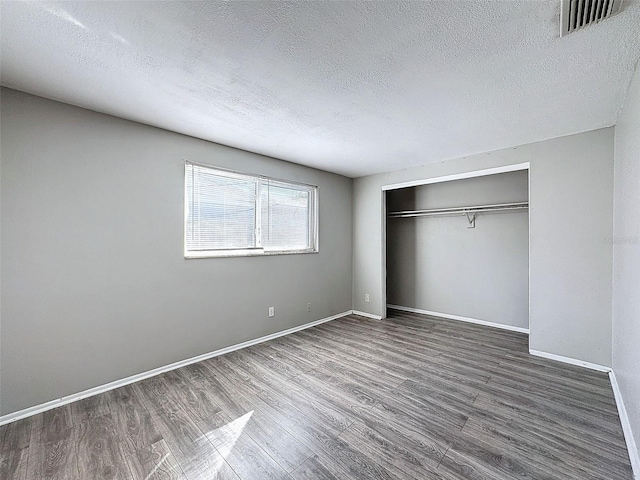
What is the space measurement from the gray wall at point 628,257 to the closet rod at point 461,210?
1313 mm

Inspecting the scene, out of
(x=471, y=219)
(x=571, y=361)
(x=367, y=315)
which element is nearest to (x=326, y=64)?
(x=471, y=219)

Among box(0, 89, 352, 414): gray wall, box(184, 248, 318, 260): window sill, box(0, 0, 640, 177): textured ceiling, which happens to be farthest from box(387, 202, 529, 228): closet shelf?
box(0, 89, 352, 414): gray wall

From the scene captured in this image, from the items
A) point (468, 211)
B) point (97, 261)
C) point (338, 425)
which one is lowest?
point (338, 425)

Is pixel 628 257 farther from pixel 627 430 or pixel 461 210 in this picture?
pixel 461 210

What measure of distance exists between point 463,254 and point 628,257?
2.44 metres

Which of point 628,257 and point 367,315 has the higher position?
point 628,257

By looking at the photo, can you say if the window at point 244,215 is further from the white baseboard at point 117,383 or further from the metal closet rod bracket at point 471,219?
the metal closet rod bracket at point 471,219

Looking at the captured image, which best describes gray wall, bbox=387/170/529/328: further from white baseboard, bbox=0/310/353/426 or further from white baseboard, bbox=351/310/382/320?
white baseboard, bbox=0/310/353/426

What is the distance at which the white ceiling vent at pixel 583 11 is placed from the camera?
1265mm

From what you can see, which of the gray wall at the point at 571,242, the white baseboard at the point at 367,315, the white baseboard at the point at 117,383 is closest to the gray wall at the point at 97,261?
the white baseboard at the point at 117,383

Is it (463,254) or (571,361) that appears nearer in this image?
(571,361)

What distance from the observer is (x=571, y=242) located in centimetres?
288

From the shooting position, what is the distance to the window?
304cm

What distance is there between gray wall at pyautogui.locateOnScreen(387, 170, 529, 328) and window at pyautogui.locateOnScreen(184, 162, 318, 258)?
1.88m
